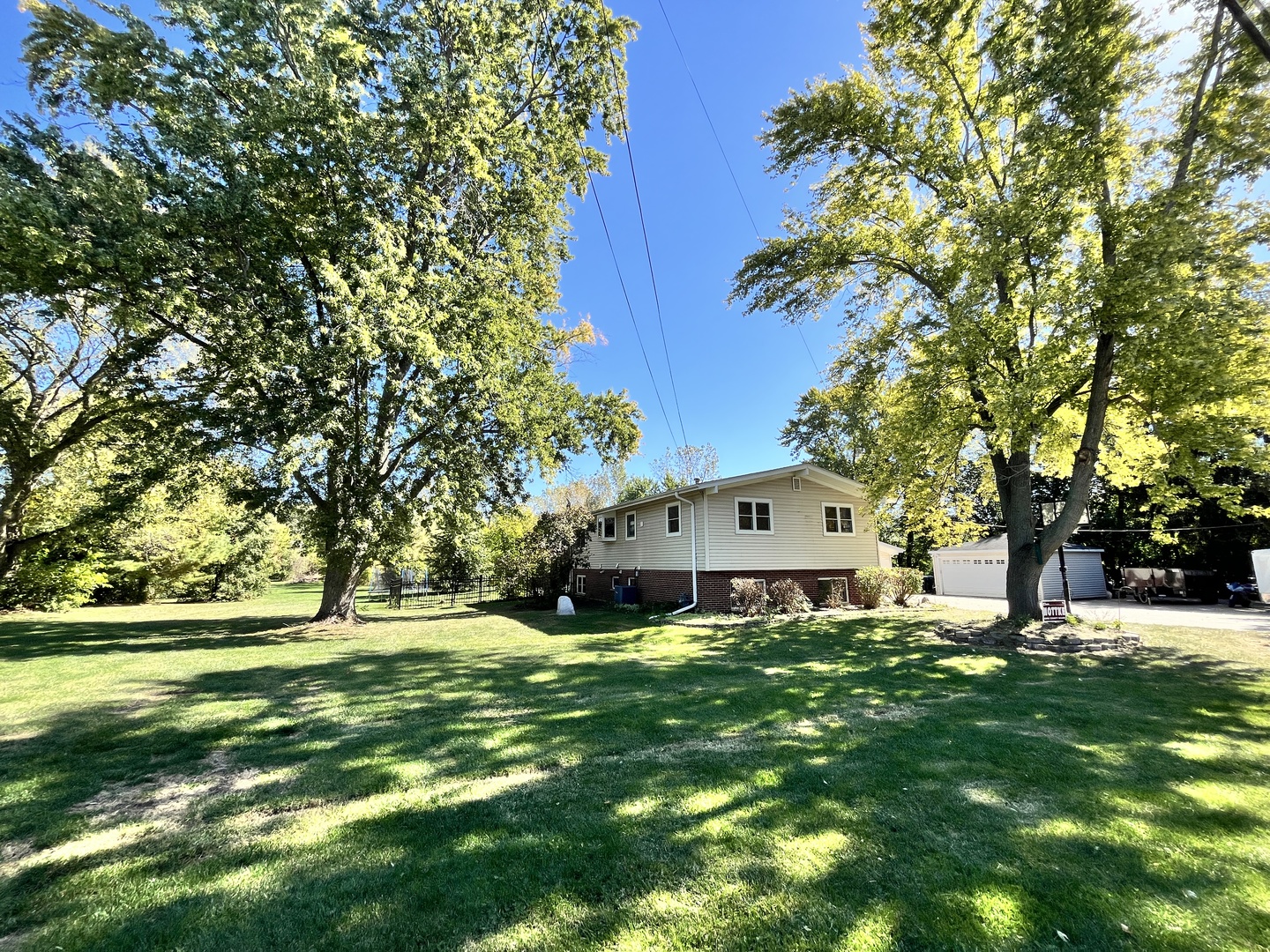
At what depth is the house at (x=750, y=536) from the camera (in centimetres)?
1587

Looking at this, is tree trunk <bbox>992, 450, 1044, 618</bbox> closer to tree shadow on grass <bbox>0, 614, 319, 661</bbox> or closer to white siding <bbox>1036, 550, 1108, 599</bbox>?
white siding <bbox>1036, 550, 1108, 599</bbox>

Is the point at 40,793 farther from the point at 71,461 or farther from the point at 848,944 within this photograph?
the point at 71,461

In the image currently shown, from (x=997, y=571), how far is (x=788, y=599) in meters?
14.2

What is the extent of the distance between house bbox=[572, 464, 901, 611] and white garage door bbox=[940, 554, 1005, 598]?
7.38 metres

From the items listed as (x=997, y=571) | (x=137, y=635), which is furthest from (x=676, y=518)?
(x=997, y=571)

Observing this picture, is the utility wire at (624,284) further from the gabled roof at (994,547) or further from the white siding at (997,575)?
the white siding at (997,575)

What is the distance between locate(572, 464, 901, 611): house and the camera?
15.9m

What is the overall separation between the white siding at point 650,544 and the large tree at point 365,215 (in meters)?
3.40

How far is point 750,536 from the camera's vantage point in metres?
16.3

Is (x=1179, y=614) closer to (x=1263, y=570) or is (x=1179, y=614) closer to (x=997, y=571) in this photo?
(x=1263, y=570)

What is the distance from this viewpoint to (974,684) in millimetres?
7207

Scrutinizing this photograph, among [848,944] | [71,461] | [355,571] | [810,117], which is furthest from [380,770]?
[71,461]

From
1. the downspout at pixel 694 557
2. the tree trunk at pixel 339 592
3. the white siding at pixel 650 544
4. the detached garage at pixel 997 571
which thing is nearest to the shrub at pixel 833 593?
the downspout at pixel 694 557

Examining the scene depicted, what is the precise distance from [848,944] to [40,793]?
5.70m
